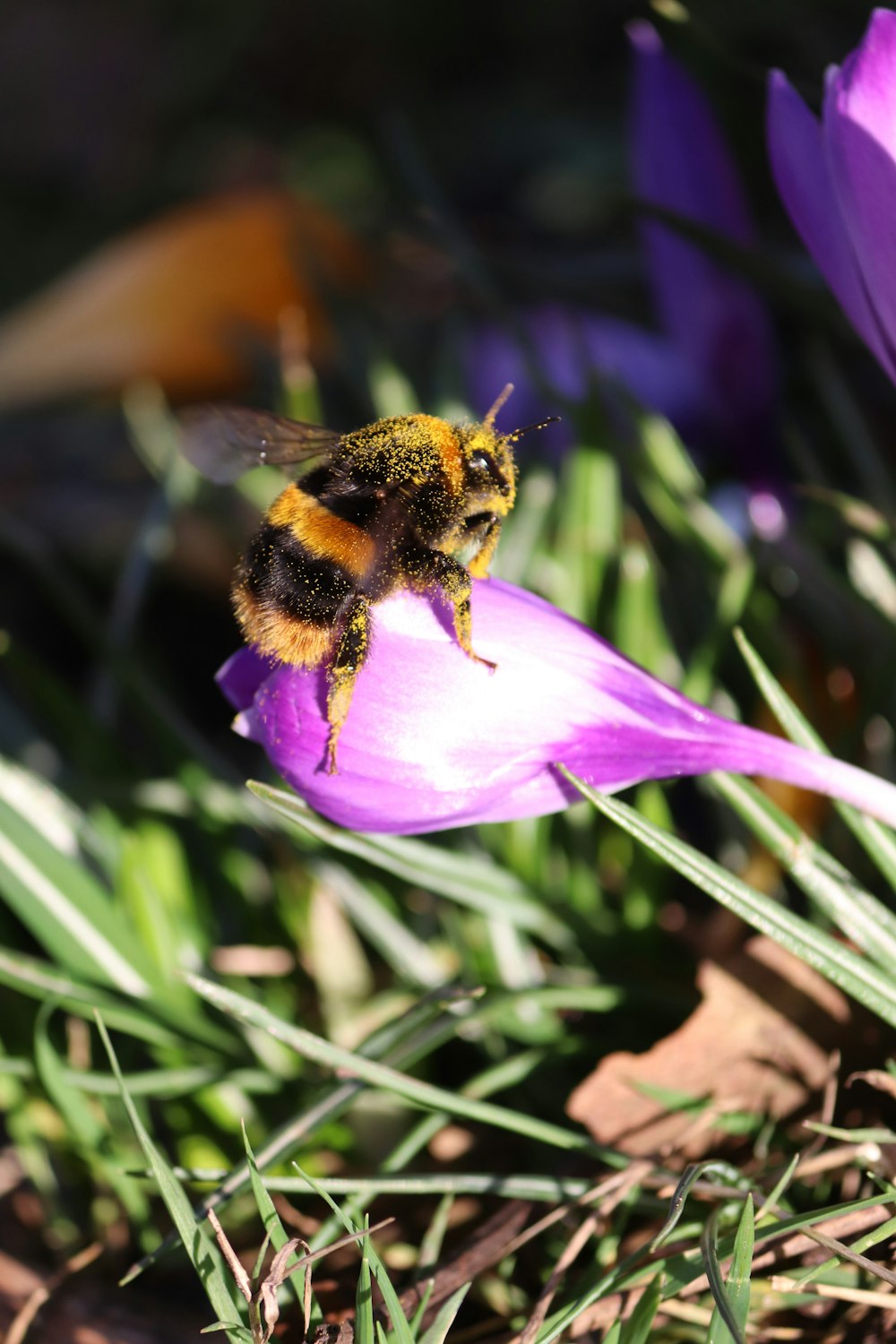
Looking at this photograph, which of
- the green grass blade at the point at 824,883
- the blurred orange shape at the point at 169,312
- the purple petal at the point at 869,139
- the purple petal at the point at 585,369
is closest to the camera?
the purple petal at the point at 869,139

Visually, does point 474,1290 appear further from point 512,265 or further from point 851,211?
point 512,265

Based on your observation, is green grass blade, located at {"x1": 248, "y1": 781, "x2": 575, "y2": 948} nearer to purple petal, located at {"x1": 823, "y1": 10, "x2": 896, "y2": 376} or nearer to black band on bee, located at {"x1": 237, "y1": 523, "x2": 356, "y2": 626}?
black band on bee, located at {"x1": 237, "y1": 523, "x2": 356, "y2": 626}

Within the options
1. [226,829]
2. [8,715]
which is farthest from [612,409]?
[8,715]

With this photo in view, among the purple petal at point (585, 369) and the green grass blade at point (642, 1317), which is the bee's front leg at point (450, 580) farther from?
the purple petal at point (585, 369)

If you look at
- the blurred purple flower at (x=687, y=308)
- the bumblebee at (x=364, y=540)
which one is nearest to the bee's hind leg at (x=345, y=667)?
the bumblebee at (x=364, y=540)

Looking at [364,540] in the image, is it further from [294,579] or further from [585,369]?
[585,369]

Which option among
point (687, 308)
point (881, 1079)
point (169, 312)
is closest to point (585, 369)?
point (687, 308)
